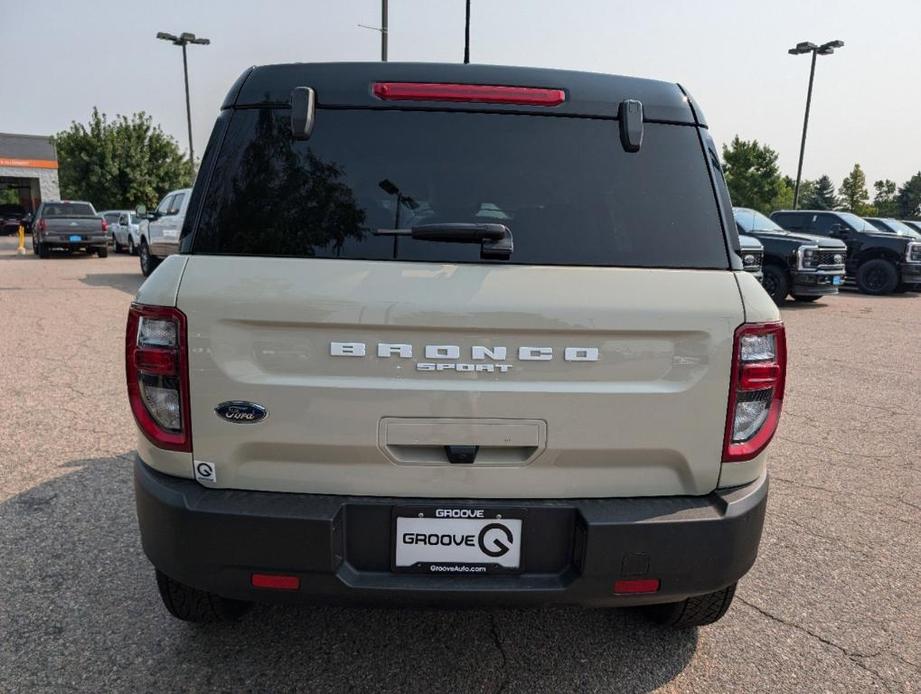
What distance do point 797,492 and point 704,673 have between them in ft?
6.90

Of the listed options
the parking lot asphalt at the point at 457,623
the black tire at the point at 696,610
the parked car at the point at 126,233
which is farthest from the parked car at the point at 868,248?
the parked car at the point at 126,233

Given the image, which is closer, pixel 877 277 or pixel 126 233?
pixel 877 277

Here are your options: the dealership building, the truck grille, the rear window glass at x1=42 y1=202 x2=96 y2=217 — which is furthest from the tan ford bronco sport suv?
the dealership building

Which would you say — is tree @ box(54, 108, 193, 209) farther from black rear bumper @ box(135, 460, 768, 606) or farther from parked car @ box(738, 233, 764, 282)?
black rear bumper @ box(135, 460, 768, 606)

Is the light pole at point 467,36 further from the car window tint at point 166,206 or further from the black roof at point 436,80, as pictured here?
the car window tint at point 166,206

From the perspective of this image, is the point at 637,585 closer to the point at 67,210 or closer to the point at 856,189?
the point at 67,210

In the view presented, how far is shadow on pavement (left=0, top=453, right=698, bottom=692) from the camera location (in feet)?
7.84

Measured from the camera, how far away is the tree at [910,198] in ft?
298

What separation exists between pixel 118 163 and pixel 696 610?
144 feet

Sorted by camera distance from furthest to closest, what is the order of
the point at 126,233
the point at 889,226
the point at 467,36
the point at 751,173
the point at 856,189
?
the point at 856,189 < the point at 751,173 < the point at 126,233 < the point at 889,226 < the point at 467,36

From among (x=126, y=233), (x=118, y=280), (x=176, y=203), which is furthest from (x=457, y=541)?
(x=126, y=233)

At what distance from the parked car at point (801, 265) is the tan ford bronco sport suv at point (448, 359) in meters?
12.2

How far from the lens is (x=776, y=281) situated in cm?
1337

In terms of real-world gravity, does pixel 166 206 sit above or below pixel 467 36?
below
